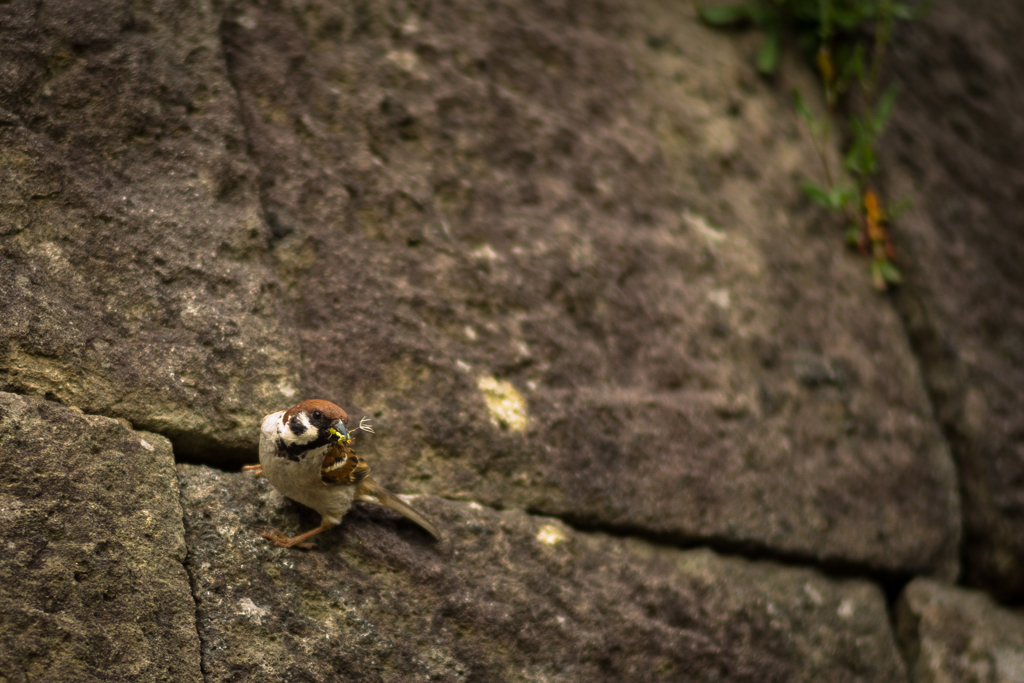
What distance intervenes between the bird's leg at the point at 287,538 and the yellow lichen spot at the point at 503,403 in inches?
26.6

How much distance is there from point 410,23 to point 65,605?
2.23 meters

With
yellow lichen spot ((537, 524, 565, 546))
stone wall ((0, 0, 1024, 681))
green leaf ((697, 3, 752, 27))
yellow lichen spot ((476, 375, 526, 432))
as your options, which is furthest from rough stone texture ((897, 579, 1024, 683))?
green leaf ((697, 3, 752, 27))

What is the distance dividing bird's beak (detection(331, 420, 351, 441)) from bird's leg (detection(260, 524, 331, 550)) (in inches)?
10.4

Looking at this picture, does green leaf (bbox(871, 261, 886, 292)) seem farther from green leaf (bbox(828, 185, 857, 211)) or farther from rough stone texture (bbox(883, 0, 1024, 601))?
green leaf (bbox(828, 185, 857, 211))

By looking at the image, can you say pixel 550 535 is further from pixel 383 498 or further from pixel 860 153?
pixel 860 153

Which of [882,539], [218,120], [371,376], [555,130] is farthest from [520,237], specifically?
[882,539]

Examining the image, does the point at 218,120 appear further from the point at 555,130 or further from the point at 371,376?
the point at 555,130

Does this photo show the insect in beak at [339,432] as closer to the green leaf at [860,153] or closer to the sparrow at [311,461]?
the sparrow at [311,461]

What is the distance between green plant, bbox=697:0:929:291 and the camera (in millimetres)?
3490

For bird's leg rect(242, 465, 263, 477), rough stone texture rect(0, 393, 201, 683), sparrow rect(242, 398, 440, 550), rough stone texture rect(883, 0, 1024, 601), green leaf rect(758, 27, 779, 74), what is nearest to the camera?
rough stone texture rect(0, 393, 201, 683)

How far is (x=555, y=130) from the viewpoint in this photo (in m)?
3.00

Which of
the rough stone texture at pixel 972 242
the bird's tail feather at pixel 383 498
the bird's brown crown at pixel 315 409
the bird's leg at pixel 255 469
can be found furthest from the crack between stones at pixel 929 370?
the bird's leg at pixel 255 469

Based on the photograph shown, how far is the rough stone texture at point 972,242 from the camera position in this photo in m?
3.20

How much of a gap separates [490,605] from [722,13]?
305 centimetres
